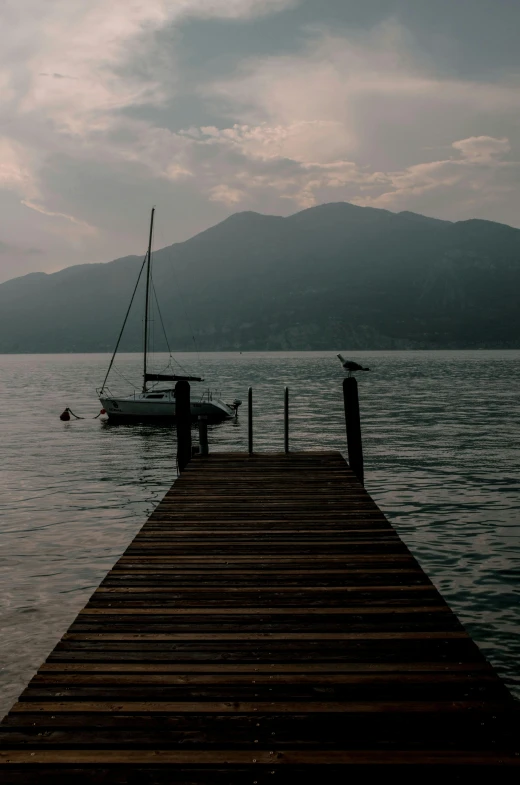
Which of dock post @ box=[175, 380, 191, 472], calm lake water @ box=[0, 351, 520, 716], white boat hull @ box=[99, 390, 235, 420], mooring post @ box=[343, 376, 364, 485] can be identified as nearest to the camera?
calm lake water @ box=[0, 351, 520, 716]

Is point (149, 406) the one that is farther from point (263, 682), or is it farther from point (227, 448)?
point (263, 682)

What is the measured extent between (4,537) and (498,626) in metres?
10.5

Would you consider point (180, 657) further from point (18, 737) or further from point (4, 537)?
point (4, 537)

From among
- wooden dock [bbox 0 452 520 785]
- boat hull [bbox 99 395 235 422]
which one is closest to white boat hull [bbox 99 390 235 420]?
boat hull [bbox 99 395 235 422]

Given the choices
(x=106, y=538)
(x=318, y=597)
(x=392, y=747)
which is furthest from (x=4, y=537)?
(x=392, y=747)

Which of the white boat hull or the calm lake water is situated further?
the white boat hull

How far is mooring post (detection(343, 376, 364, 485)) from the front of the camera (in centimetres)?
1560

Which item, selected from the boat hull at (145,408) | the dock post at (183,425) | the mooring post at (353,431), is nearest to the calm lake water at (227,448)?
the boat hull at (145,408)

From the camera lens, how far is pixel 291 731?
4594 millimetres

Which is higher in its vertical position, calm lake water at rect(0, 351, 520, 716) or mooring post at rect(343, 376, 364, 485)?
mooring post at rect(343, 376, 364, 485)

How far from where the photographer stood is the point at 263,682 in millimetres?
5266

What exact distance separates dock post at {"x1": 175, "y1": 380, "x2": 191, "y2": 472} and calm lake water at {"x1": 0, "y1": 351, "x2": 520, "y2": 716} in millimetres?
1830

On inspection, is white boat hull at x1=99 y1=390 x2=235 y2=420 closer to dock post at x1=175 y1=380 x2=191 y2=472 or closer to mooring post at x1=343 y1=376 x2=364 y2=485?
dock post at x1=175 y1=380 x2=191 y2=472

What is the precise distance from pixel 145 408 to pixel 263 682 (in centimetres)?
3807
